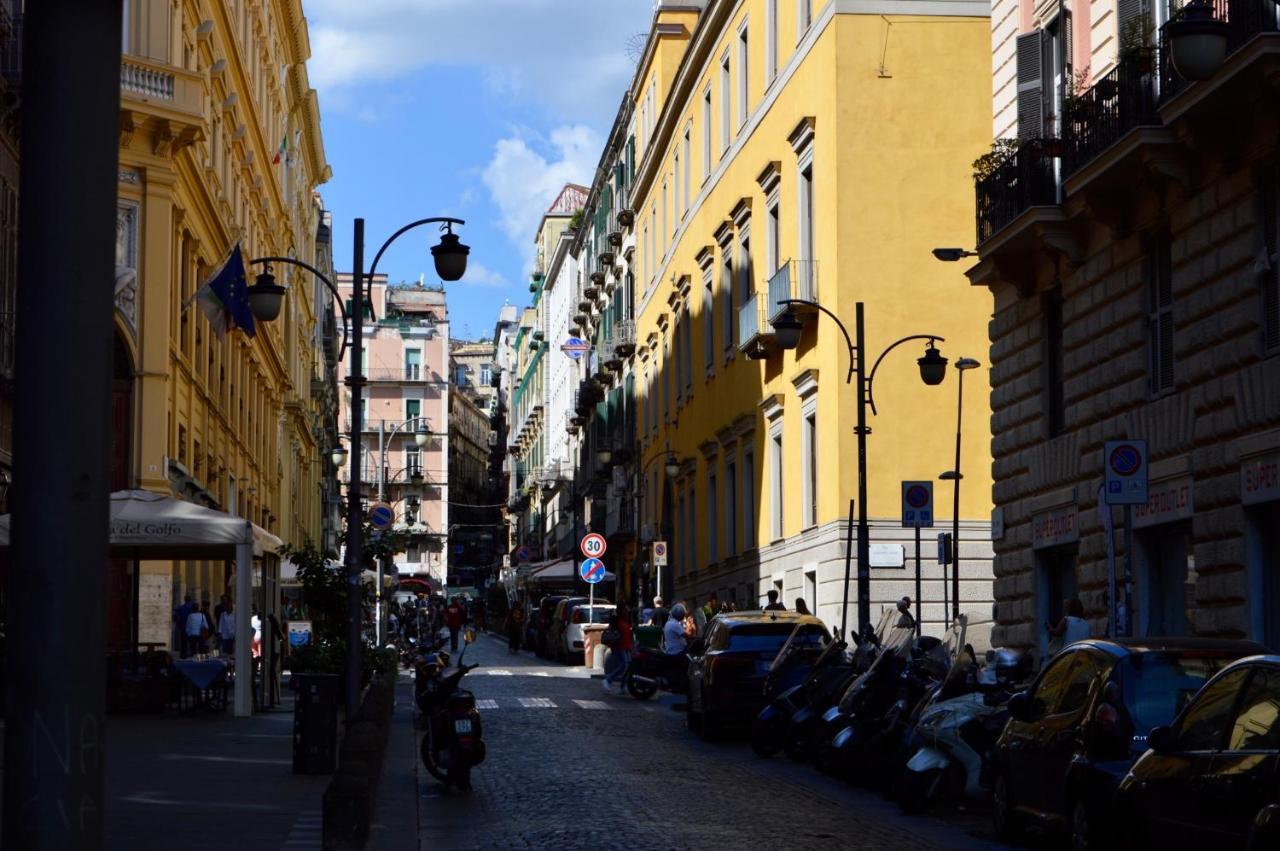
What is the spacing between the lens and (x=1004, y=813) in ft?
43.5

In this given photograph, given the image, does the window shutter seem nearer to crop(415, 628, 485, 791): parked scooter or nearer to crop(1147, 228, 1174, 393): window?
crop(1147, 228, 1174, 393): window

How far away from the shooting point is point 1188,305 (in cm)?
2056

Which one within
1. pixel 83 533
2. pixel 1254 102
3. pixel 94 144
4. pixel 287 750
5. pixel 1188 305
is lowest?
pixel 287 750

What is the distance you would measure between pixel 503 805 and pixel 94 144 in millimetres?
12555

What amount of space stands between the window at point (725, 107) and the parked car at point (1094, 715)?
36.0 metres

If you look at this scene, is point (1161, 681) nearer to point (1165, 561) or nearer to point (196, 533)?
point (1165, 561)

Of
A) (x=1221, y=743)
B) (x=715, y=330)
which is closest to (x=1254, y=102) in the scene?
(x=1221, y=743)

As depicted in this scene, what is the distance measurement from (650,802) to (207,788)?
11.8 feet

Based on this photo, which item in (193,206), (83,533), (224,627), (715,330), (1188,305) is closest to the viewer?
(83,533)

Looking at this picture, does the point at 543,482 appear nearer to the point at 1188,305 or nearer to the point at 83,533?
the point at 1188,305

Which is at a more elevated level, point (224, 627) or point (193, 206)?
point (193, 206)

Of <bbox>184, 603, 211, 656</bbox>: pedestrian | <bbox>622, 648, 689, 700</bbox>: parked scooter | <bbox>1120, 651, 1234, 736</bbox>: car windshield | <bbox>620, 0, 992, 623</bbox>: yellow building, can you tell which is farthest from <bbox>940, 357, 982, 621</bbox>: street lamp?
<bbox>1120, 651, 1234, 736</bbox>: car windshield

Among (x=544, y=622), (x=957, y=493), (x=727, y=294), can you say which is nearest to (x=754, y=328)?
(x=727, y=294)

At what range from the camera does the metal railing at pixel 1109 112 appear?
20.6 metres
